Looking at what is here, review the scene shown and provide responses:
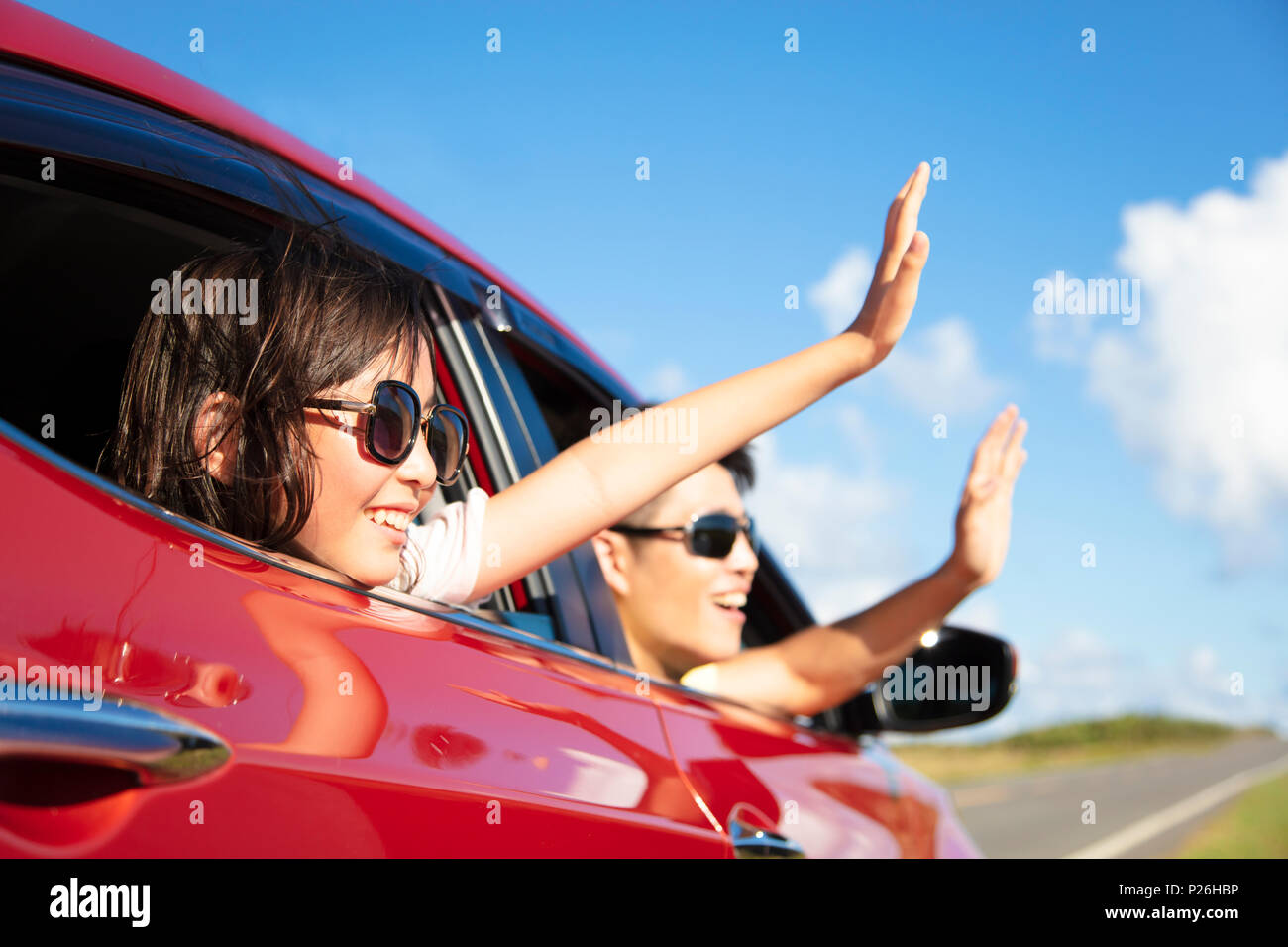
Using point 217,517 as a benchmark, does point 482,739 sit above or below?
below

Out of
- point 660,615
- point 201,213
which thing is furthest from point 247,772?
point 660,615

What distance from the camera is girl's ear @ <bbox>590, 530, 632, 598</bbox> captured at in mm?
3109

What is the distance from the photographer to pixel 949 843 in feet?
8.86

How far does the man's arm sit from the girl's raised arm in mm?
992

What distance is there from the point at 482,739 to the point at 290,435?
1.78 feet

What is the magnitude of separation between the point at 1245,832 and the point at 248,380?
21636mm

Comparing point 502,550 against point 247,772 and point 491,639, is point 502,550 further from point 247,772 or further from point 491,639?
point 247,772

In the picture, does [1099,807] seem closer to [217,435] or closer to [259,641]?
[217,435]

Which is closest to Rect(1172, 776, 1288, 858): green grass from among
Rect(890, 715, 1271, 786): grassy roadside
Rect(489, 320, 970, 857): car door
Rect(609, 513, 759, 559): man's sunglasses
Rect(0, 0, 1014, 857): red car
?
Rect(890, 715, 1271, 786): grassy roadside

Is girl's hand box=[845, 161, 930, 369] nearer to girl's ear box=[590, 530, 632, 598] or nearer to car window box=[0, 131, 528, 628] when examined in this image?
car window box=[0, 131, 528, 628]

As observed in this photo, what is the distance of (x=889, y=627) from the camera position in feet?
9.27

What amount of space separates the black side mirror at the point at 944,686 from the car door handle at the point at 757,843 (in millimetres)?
1270

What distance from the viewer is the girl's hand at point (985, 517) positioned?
2709 millimetres

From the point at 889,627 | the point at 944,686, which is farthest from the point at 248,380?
the point at 944,686
